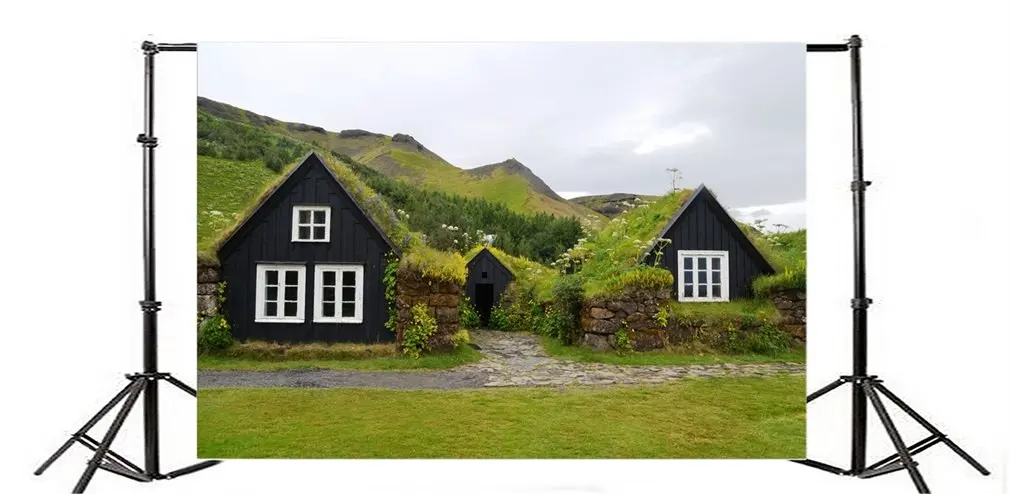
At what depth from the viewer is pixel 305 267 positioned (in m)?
3.35

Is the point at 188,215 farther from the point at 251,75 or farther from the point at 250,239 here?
the point at 251,75

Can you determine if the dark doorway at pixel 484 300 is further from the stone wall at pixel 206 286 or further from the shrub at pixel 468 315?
the stone wall at pixel 206 286

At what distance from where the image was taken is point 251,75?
3.33 m

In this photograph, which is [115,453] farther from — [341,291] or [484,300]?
[484,300]

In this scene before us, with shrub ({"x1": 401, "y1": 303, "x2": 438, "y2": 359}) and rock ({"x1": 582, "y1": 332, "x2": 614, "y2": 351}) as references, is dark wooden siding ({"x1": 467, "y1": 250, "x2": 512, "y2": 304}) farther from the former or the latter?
rock ({"x1": 582, "y1": 332, "x2": 614, "y2": 351})

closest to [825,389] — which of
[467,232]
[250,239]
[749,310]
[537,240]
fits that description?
[749,310]

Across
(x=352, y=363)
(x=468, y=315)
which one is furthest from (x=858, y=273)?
(x=352, y=363)

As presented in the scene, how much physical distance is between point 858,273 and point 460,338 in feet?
5.93

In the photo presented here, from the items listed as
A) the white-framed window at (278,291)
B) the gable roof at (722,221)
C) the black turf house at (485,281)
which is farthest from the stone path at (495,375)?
the gable roof at (722,221)

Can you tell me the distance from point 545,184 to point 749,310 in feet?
3.78

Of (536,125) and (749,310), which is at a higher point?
(536,125)

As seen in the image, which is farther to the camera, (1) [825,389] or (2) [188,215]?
(2) [188,215]

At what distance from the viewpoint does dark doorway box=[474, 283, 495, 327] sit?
11.0 ft

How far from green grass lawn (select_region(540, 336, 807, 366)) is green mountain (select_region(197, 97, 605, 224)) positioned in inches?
24.4
